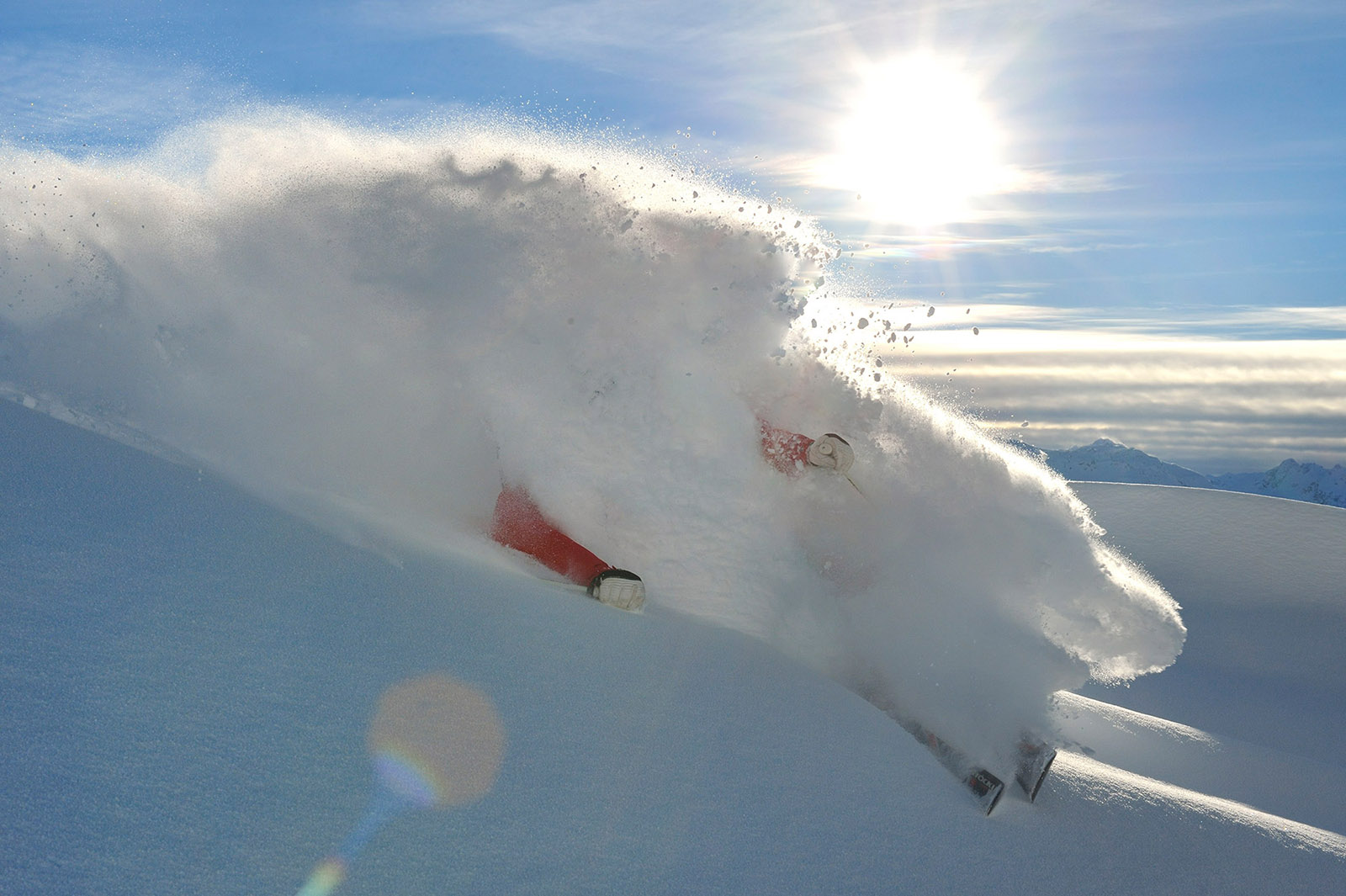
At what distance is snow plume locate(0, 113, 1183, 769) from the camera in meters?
6.04

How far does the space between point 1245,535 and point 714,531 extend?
1424 cm

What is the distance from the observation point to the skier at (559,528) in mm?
5973

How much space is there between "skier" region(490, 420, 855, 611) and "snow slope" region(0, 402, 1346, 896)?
513 millimetres

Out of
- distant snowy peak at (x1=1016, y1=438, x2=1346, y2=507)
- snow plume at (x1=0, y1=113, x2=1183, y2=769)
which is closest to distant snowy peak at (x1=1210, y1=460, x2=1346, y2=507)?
distant snowy peak at (x1=1016, y1=438, x2=1346, y2=507)

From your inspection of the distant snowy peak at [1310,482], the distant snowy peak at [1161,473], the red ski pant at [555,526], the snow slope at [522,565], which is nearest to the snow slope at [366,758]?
the snow slope at [522,565]

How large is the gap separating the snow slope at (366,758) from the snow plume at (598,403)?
76 cm

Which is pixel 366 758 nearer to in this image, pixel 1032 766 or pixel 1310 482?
pixel 1032 766

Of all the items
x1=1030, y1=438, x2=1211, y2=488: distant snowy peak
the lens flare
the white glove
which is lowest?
the lens flare

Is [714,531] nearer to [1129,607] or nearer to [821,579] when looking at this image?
[821,579]

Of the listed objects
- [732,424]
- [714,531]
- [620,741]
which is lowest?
[620,741]

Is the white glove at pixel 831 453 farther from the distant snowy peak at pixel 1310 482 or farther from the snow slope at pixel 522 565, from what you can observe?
the distant snowy peak at pixel 1310 482

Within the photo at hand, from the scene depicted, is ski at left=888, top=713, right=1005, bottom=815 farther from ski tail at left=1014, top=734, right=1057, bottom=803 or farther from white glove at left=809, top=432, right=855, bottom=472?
white glove at left=809, top=432, right=855, bottom=472

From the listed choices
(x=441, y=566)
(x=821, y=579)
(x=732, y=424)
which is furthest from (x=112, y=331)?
(x=821, y=579)

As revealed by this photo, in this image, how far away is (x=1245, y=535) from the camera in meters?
15.9
